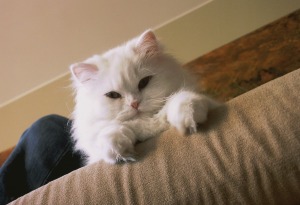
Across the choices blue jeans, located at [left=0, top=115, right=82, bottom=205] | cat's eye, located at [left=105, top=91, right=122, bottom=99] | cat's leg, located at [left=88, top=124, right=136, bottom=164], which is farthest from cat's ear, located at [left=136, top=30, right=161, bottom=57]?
blue jeans, located at [left=0, top=115, right=82, bottom=205]

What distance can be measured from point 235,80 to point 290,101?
1109 millimetres

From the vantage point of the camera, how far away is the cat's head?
0.80 meters

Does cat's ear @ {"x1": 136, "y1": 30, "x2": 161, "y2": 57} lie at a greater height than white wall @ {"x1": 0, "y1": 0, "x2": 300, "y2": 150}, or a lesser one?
greater

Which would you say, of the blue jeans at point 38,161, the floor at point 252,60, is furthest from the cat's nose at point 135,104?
the floor at point 252,60

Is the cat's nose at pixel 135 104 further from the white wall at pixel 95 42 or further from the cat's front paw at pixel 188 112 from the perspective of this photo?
the white wall at pixel 95 42

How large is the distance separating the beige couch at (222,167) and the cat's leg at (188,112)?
0.06 ft

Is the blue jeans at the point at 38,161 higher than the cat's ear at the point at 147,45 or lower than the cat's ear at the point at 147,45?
lower

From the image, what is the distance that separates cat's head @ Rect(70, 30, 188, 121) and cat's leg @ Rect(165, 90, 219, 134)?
0.37 ft

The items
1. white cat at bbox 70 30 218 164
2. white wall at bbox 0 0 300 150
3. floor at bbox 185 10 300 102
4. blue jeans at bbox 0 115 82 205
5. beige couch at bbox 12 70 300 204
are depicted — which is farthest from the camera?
white wall at bbox 0 0 300 150

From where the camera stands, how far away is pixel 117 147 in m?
0.63

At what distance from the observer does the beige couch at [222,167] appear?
53 cm

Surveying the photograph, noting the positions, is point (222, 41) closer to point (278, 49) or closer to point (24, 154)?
point (278, 49)

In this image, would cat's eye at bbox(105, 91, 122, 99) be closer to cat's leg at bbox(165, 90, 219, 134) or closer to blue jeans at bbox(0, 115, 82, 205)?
cat's leg at bbox(165, 90, 219, 134)

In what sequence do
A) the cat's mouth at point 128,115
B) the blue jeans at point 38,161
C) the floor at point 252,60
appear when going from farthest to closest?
the floor at point 252,60, the blue jeans at point 38,161, the cat's mouth at point 128,115
